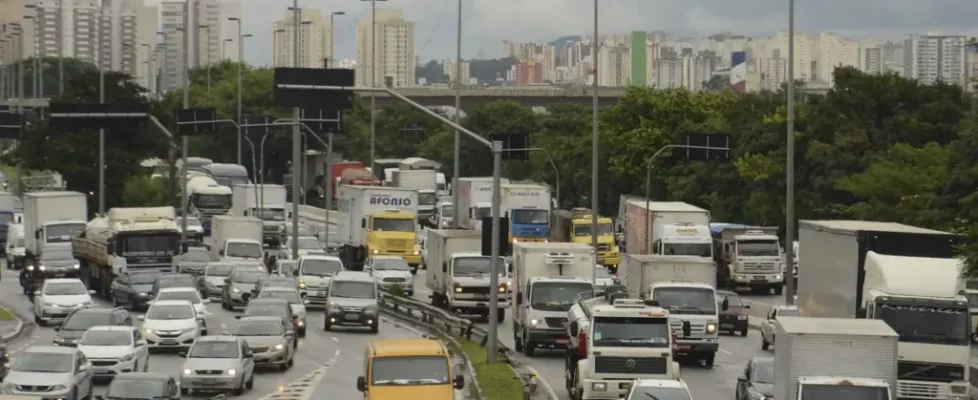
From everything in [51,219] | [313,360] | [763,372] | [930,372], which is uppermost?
[51,219]

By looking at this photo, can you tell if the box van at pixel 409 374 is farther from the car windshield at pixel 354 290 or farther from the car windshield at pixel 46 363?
the car windshield at pixel 354 290

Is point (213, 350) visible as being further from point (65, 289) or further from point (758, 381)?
point (65, 289)

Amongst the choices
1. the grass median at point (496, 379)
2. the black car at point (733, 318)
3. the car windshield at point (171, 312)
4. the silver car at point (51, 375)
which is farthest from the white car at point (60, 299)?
the silver car at point (51, 375)

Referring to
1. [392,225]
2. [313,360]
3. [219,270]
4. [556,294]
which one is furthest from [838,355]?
[392,225]

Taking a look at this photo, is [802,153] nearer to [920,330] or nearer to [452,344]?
[452,344]

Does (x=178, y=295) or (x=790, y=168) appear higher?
(x=790, y=168)

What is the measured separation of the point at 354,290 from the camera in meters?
50.8

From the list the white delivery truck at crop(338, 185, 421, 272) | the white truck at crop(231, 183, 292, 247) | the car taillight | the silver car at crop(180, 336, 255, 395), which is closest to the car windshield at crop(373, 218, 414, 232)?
the white delivery truck at crop(338, 185, 421, 272)

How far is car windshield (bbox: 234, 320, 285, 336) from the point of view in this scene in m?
40.4

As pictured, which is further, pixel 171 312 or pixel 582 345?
pixel 171 312

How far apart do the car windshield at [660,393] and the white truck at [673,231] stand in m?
36.4

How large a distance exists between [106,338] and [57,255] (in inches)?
1175

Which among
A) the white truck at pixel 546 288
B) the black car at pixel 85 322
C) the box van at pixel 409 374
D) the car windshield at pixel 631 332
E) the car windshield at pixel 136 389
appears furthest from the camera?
the black car at pixel 85 322

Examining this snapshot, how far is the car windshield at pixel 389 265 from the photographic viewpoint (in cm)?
6511
